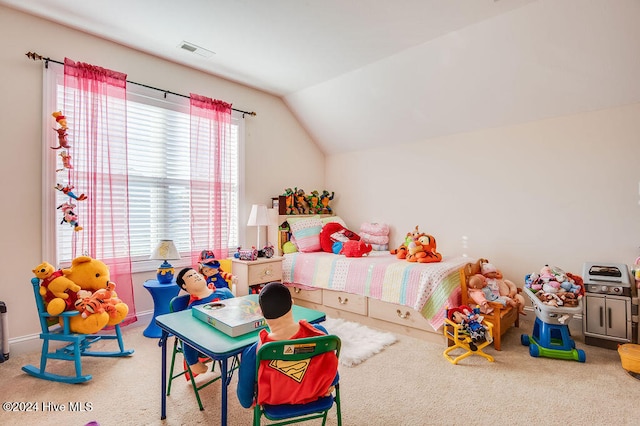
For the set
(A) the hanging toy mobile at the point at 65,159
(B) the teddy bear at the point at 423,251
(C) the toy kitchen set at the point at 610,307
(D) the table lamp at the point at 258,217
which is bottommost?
(C) the toy kitchen set at the point at 610,307

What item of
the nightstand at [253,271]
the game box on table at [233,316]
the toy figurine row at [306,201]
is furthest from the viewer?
the toy figurine row at [306,201]

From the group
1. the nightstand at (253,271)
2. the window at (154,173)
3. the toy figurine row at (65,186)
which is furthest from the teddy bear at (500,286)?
Result: the toy figurine row at (65,186)

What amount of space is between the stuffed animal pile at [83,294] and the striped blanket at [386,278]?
1.79m

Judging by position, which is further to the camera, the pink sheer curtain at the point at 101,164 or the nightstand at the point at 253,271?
the nightstand at the point at 253,271

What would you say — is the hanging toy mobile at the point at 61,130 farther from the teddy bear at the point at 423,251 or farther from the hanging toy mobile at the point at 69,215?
the teddy bear at the point at 423,251

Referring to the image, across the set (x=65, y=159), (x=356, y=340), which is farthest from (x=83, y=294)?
(x=356, y=340)

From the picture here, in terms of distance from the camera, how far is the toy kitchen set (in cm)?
259

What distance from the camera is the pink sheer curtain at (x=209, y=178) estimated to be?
3.49 m

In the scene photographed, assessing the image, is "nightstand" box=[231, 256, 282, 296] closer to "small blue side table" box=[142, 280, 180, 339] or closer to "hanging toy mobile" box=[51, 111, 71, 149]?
"small blue side table" box=[142, 280, 180, 339]

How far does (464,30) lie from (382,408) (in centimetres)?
290

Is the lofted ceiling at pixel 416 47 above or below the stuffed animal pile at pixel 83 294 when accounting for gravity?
above

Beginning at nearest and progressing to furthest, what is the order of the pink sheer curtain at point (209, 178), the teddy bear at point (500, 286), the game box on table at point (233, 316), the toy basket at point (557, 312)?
the game box on table at point (233, 316) < the toy basket at point (557, 312) < the teddy bear at point (500, 286) < the pink sheer curtain at point (209, 178)

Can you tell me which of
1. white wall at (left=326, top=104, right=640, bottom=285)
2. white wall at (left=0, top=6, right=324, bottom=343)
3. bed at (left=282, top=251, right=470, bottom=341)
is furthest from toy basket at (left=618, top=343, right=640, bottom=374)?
white wall at (left=0, top=6, right=324, bottom=343)

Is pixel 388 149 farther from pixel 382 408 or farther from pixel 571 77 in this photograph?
pixel 382 408
